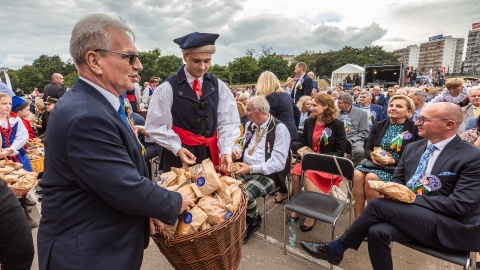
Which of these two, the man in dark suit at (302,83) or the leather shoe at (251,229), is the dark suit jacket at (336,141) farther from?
the man in dark suit at (302,83)

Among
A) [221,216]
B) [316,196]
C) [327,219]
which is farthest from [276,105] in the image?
[221,216]

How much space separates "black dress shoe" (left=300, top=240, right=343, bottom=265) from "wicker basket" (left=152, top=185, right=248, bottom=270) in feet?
4.55

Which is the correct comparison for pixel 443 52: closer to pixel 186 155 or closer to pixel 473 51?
pixel 473 51

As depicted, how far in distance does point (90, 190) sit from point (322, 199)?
2566 millimetres

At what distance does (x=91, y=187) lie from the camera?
3.29 feet

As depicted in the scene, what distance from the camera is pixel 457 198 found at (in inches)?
82.3

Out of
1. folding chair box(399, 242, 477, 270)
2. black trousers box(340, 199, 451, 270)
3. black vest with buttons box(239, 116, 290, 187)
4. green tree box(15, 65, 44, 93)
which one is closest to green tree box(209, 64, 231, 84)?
green tree box(15, 65, 44, 93)

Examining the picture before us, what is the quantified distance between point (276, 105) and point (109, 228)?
3522mm

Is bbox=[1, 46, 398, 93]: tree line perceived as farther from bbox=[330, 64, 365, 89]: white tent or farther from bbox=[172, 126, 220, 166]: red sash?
bbox=[172, 126, 220, 166]: red sash

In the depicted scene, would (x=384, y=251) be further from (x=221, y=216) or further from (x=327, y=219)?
(x=221, y=216)

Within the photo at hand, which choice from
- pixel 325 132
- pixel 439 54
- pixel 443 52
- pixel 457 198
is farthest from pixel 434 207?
pixel 439 54

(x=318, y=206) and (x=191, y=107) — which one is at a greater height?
(x=191, y=107)

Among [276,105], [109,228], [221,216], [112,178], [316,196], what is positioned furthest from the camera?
[276,105]

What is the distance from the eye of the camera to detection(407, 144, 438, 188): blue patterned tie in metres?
2.44
